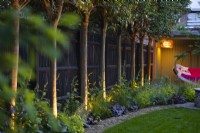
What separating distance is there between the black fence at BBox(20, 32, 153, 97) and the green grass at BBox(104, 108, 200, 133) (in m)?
1.51

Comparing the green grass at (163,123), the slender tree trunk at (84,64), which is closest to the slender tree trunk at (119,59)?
the green grass at (163,123)

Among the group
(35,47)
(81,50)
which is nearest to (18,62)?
(35,47)

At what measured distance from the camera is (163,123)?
7.62 m

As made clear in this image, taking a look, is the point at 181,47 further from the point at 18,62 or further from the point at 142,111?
the point at 18,62

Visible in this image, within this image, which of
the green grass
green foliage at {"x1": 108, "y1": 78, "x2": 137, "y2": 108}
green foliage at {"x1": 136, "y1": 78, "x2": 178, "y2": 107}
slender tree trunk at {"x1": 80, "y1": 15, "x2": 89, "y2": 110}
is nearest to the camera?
the green grass

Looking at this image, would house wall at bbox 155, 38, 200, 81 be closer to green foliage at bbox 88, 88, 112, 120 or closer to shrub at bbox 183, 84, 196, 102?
shrub at bbox 183, 84, 196, 102

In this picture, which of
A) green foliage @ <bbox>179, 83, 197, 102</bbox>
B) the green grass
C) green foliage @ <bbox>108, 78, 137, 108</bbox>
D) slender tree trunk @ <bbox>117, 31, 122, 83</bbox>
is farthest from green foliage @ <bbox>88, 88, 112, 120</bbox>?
green foliage @ <bbox>179, 83, 197, 102</bbox>

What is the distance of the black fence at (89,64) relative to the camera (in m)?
6.83

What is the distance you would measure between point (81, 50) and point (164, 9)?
16.1 ft

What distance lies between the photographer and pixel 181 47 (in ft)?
65.4

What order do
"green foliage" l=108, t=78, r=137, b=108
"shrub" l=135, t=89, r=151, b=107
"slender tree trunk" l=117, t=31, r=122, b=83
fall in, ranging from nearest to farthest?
"green foliage" l=108, t=78, r=137, b=108
"shrub" l=135, t=89, r=151, b=107
"slender tree trunk" l=117, t=31, r=122, b=83

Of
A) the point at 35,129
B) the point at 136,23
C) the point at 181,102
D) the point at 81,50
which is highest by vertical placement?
the point at 136,23

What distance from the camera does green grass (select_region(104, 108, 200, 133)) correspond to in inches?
266

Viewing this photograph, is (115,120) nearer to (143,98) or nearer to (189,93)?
(143,98)
